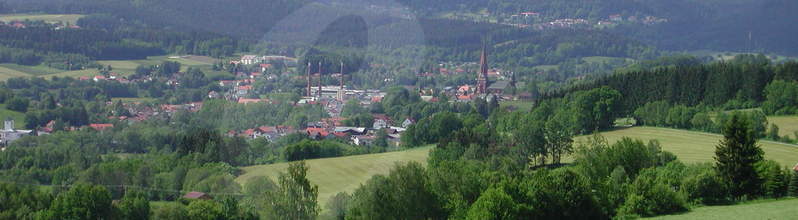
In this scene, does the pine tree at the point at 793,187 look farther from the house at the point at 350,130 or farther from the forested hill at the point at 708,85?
the house at the point at 350,130

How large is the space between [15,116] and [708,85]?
37.0 m

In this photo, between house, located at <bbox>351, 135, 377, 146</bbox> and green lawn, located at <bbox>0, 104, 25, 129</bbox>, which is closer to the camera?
house, located at <bbox>351, 135, 377, 146</bbox>

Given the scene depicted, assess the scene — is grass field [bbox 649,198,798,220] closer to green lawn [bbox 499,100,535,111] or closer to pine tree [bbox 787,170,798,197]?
pine tree [bbox 787,170,798,197]

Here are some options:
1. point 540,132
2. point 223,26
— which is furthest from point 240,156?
point 223,26

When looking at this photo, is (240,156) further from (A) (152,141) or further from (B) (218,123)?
(B) (218,123)

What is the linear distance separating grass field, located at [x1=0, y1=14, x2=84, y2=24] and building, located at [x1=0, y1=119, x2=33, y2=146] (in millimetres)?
49735

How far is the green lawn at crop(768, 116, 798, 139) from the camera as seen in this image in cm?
4184

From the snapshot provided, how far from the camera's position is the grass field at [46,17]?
362 feet

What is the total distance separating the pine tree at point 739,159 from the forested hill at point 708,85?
70.1 ft

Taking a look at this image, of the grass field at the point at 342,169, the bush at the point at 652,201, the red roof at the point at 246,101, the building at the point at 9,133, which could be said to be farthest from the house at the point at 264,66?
the bush at the point at 652,201

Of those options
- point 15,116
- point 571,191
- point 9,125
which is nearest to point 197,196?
point 571,191

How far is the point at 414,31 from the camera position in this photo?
106 metres

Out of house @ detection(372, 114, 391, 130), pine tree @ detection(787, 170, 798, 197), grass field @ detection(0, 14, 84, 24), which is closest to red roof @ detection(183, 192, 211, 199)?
pine tree @ detection(787, 170, 798, 197)

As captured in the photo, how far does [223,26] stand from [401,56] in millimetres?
21672
